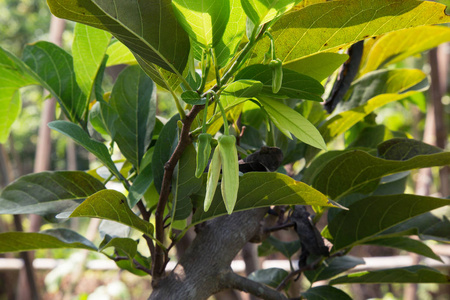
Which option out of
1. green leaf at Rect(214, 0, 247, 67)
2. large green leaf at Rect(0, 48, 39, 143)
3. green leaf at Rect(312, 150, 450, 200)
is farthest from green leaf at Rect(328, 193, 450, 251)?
large green leaf at Rect(0, 48, 39, 143)

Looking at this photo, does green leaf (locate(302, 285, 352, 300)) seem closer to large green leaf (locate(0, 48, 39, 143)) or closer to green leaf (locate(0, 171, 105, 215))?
green leaf (locate(0, 171, 105, 215))

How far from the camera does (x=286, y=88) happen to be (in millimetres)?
302

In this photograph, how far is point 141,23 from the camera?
0.27m

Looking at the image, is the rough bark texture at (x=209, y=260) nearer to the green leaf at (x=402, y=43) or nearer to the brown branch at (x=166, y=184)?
the brown branch at (x=166, y=184)

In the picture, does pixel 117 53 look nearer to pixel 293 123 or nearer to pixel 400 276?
pixel 293 123

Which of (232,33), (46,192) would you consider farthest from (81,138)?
(232,33)

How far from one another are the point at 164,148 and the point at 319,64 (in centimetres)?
14

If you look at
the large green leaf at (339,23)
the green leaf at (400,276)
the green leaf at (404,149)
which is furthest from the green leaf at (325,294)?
the large green leaf at (339,23)

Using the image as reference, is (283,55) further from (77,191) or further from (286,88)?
(77,191)

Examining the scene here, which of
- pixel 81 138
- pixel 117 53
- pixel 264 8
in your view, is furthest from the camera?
pixel 117 53

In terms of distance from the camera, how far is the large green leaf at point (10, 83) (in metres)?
0.42

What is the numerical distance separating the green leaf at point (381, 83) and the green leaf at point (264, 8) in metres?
0.30

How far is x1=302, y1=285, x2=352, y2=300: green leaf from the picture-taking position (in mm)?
448

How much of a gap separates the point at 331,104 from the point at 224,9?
0.27 m
